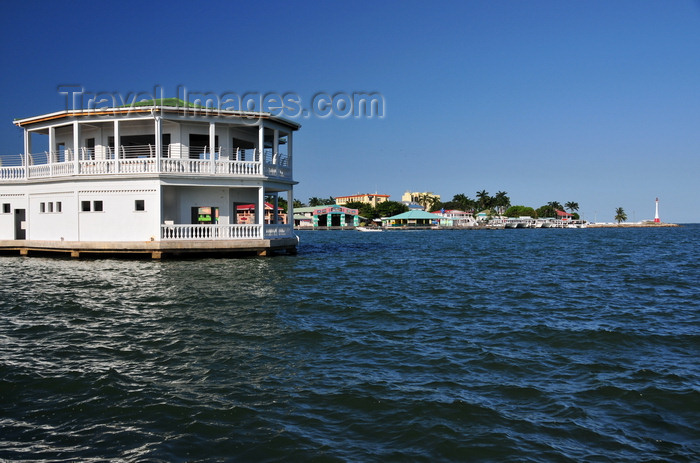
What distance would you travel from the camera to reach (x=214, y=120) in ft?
80.7

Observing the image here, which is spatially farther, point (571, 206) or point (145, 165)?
point (571, 206)

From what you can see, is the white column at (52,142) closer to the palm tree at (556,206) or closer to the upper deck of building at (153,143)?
the upper deck of building at (153,143)

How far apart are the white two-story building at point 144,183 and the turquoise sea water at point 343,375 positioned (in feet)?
27.7

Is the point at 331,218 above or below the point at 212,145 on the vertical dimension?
below

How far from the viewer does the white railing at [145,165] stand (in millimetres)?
23562

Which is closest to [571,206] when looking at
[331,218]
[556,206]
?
[556,206]

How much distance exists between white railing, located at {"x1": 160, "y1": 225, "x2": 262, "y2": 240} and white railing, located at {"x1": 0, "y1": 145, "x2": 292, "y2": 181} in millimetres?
2526

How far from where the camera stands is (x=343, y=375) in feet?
24.0

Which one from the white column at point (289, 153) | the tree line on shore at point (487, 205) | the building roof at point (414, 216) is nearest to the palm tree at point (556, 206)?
the tree line on shore at point (487, 205)

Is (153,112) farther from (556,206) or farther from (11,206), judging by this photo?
(556,206)

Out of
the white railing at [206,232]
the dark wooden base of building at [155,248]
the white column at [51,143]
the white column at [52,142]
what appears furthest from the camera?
the white column at [52,142]

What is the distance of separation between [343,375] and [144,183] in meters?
19.0

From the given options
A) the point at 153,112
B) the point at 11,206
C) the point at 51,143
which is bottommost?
the point at 11,206

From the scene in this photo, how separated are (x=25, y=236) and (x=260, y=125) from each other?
14.1m
